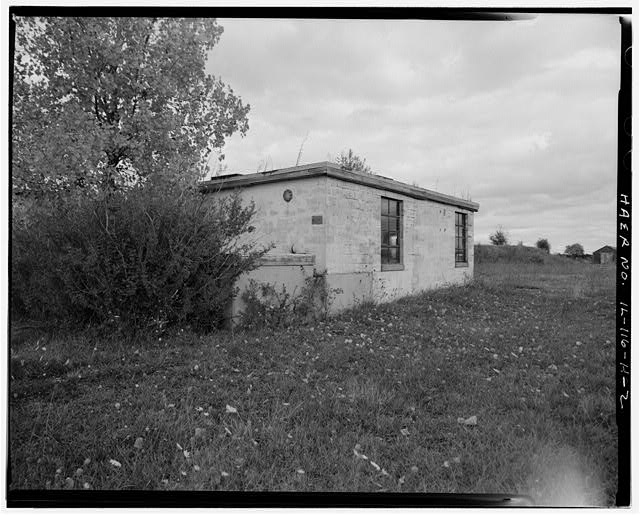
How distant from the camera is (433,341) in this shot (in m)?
4.87

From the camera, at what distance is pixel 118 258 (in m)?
4.43

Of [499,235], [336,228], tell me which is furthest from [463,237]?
[336,228]

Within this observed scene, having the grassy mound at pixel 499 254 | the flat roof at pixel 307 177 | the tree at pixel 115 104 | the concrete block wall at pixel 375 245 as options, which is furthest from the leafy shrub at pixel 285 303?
the grassy mound at pixel 499 254

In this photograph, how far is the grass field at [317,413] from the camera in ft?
6.95

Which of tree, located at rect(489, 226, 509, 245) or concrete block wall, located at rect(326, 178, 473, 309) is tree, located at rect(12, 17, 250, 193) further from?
tree, located at rect(489, 226, 509, 245)

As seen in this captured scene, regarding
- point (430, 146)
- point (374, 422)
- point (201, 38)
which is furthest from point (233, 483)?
point (201, 38)

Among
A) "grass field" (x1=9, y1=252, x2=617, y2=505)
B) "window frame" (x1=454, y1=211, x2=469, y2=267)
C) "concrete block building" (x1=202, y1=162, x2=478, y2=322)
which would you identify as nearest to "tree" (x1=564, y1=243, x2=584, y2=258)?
"grass field" (x1=9, y1=252, x2=617, y2=505)

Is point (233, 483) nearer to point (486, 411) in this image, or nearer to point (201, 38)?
point (486, 411)

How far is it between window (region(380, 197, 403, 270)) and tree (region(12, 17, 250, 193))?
3802 millimetres

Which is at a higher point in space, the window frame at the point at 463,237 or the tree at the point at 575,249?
the window frame at the point at 463,237

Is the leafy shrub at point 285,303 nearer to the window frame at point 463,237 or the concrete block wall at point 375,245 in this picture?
the concrete block wall at point 375,245

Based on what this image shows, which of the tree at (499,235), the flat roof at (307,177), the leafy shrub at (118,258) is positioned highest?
the flat roof at (307,177)

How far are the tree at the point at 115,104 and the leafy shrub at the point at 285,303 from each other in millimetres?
1886

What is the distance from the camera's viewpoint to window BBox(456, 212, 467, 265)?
1089 cm
